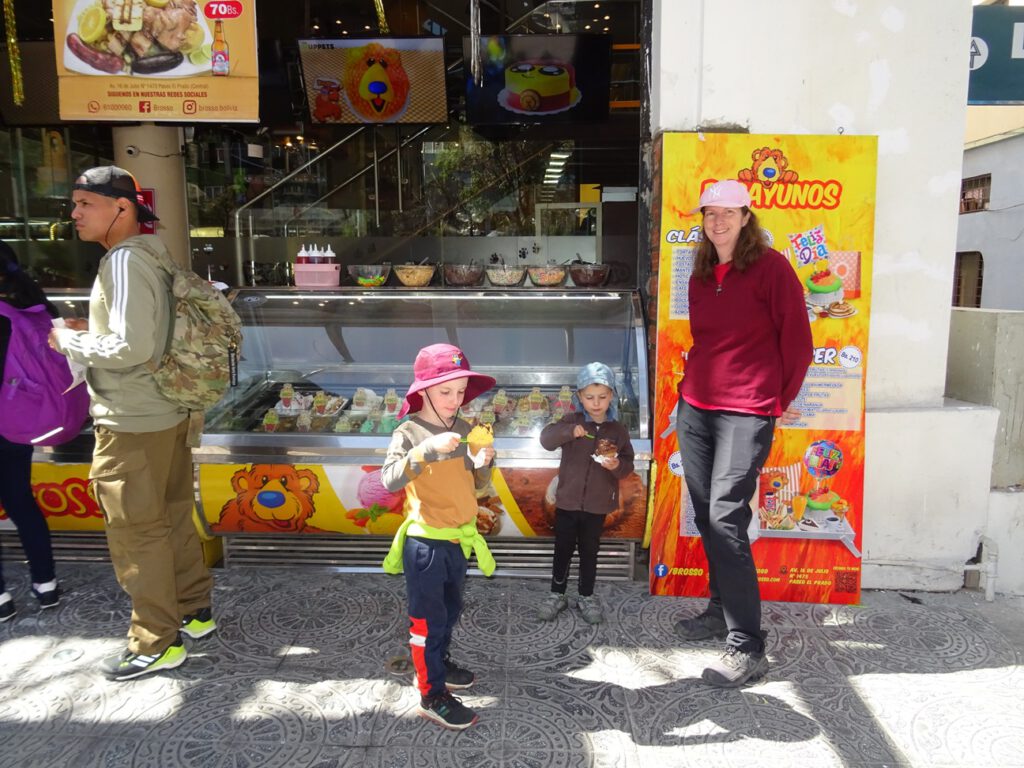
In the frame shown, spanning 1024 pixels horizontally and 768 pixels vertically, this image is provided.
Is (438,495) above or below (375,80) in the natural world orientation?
below

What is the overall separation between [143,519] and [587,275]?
102 inches

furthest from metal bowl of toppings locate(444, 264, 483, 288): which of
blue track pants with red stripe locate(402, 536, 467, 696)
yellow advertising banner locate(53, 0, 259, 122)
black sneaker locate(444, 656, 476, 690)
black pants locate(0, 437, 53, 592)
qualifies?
black pants locate(0, 437, 53, 592)

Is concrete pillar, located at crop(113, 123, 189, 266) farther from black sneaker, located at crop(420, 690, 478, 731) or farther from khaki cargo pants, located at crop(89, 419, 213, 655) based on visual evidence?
black sneaker, located at crop(420, 690, 478, 731)

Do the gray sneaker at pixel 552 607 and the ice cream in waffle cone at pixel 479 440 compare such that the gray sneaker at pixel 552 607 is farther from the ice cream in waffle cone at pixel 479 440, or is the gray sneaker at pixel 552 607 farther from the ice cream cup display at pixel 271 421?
the ice cream cup display at pixel 271 421

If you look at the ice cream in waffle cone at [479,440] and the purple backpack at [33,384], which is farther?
the purple backpack at [33,384]

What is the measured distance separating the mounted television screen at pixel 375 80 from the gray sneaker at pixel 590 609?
5899mm

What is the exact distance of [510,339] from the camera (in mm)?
4391

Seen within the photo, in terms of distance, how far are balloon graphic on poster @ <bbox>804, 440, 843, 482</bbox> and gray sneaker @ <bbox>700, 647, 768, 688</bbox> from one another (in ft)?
3.37

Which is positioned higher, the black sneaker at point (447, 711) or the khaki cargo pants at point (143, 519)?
the khaki cargo pants at point (143, 519)

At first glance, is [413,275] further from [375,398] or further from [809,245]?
[809,245]

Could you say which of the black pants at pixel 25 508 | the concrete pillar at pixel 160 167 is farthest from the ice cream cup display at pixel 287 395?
the concrete pillar at pixel 160 167

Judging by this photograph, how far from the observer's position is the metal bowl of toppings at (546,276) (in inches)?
170

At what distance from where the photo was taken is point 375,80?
7906 millimetres

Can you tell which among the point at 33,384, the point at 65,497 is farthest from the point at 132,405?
the point at 65,497
